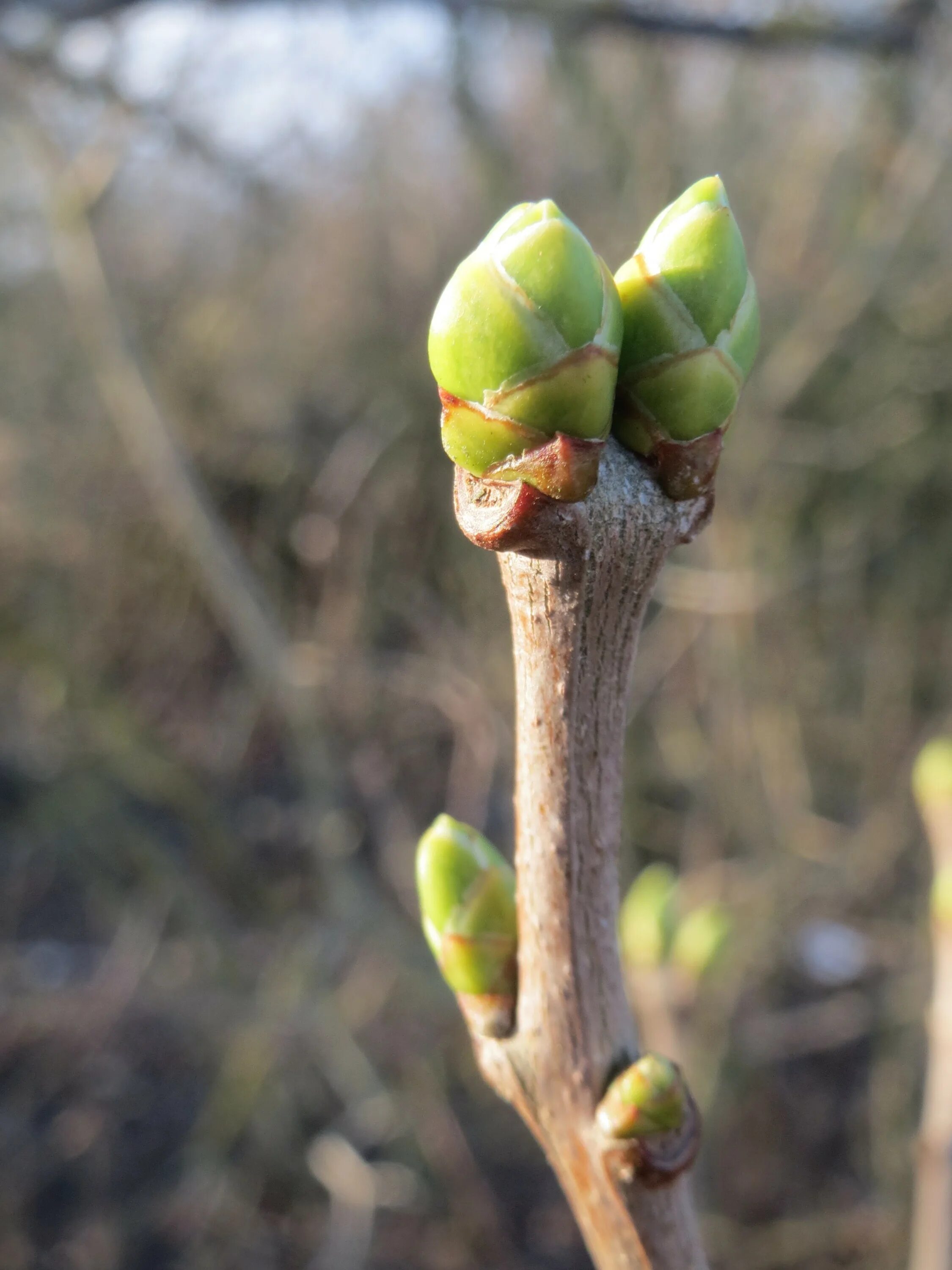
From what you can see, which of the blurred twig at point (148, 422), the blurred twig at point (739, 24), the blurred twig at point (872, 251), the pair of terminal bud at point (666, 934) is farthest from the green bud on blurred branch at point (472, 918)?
the blurred twig at point (872, 251)

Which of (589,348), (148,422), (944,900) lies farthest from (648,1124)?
(148,422)

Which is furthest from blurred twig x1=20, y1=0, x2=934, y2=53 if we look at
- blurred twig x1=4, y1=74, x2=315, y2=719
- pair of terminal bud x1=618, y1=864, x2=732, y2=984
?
pair of terminal bud x1=618, y1=864, x2=732, y2=984

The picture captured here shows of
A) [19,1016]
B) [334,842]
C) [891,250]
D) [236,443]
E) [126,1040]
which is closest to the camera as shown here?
[334,842]

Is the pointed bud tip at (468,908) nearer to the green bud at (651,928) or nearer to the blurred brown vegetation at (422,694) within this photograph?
the green bud at (651,928)

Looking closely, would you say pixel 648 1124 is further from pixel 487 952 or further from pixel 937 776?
pixel 937 776

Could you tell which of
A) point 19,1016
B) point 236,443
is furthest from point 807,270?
point 19,1016

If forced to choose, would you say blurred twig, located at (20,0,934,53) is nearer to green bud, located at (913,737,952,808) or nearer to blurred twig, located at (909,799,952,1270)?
green bud, located at (913,737,952,808)

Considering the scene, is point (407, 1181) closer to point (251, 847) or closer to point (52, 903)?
point (251, 847)

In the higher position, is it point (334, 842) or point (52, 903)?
point (334, 842)
